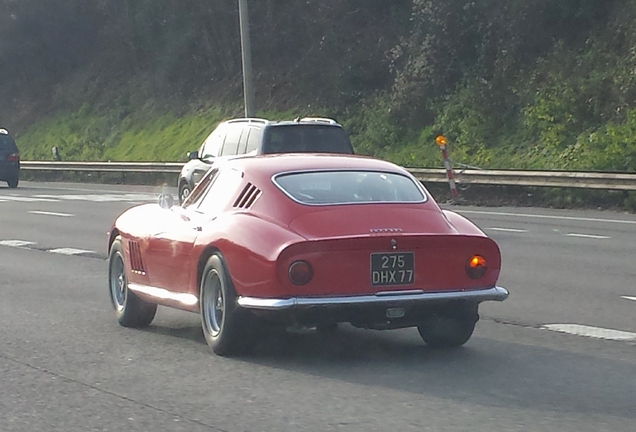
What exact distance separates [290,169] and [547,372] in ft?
8.01

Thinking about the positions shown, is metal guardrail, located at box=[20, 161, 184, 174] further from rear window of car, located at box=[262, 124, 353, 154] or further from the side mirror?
the side mirror

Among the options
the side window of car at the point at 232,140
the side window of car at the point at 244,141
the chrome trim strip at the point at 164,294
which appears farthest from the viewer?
the side window of car at the point at 232,140

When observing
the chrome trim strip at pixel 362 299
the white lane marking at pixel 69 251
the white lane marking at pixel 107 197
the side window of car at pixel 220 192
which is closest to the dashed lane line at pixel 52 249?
the white lane marking at pixel 69 251

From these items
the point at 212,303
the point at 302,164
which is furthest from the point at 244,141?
the point at 212,303

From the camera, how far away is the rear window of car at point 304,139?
20.5 metres

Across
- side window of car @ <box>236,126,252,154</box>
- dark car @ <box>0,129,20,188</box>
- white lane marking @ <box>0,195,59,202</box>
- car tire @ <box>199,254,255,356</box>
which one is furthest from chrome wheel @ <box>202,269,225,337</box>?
dark car @ <box>0,129,20,188</box>

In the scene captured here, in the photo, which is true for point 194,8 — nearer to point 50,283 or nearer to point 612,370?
point 50,283

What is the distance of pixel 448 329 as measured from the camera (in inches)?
369

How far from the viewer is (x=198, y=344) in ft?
32.3

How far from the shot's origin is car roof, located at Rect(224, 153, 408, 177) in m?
9.66

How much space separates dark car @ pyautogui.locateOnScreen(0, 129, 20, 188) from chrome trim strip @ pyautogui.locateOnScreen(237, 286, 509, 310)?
2969 centimetres

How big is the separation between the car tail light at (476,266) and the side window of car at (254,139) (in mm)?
11979

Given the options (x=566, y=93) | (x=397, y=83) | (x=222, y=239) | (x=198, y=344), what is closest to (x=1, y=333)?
(x=198, y=344)

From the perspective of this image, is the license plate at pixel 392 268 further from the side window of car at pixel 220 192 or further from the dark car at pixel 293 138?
the dark car at pixel 293 138
